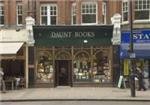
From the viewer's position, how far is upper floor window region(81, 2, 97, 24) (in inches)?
1453

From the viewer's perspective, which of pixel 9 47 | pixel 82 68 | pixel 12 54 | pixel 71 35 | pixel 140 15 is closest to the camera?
pixel 12 54

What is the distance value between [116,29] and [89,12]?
258 cm

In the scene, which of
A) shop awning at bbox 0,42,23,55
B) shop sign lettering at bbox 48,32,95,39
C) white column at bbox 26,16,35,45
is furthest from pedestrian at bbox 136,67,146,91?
shop awning at bbox 0,42,23,55

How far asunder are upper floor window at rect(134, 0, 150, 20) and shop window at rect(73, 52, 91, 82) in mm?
4953

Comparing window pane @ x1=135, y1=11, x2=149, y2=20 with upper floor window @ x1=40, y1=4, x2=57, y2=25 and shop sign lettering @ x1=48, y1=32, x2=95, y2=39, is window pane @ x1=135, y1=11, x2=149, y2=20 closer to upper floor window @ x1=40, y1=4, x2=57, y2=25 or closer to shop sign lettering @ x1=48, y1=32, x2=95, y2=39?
shop sign lettering @ x1=48, y1=32, x2=95, y2=39

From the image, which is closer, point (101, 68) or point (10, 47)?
point (10, 47)

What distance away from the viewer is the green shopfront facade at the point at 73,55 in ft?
120

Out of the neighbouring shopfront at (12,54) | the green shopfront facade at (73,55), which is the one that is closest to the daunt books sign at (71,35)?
the green shopfront facade at (73,55)

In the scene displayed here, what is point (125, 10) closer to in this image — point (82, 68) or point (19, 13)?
point (82, 68)

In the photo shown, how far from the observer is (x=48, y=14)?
1470 inches

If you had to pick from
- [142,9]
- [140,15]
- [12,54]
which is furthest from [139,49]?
[12,54]

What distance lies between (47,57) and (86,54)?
2.98 metres

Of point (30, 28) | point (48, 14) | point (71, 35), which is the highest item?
point (48, 14)

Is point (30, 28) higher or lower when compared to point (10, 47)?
higher
